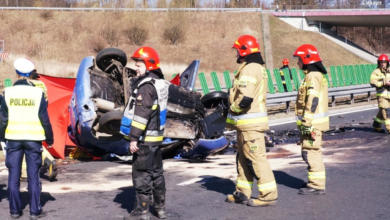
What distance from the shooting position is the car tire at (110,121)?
877cm

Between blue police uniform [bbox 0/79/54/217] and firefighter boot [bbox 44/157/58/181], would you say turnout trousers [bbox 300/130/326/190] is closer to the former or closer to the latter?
blue police uniform [bbox 0/79/54/217]

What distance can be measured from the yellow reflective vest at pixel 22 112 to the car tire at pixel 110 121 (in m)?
2.78

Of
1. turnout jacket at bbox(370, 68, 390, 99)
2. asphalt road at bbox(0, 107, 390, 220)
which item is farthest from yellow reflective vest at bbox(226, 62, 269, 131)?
turnout jacket at bbox(370, 68, 390, 99)

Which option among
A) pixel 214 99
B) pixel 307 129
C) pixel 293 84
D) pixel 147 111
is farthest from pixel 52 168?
pixel 293 84

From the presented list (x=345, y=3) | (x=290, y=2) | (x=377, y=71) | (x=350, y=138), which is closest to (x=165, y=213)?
(x=350, y=138)

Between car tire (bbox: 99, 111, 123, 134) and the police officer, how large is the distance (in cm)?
269

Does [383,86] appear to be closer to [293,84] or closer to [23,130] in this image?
[23,130]

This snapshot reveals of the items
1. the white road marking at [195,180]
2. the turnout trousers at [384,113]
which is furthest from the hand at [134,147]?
the turnout trousers at [384,113]

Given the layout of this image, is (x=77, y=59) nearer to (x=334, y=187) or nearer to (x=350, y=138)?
(x=350, y=138)

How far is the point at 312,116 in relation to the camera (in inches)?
276

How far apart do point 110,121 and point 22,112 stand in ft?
9.53

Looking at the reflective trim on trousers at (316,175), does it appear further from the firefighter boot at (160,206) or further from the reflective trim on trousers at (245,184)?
the firefighter boot at (160,206)

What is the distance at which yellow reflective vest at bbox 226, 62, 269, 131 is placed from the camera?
20.6 feet

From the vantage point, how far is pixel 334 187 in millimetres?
7395
